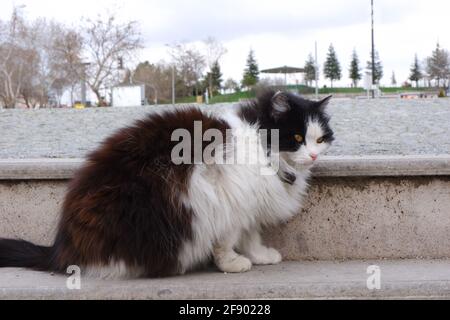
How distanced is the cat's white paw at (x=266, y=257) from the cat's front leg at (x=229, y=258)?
116 millimetres

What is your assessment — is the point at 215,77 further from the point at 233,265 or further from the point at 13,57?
the point at 233,265

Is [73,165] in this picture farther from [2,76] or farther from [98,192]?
[2,76]

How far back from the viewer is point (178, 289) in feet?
5.95

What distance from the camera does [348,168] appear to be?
222cm

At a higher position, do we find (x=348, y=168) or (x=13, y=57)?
(x=13, y=57)

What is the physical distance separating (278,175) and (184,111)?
1.45 ft

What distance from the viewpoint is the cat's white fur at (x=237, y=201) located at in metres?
1.91

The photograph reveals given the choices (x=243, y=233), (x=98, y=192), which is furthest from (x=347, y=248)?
(x=98, y=192)

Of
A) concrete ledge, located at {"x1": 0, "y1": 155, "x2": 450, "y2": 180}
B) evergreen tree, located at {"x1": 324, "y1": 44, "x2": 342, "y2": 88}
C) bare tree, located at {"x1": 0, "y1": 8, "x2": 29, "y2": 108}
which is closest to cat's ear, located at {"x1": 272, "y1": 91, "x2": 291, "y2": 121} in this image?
concrete ledge, located at {"x1": 0, "y1": 155, "x2": 450, "y2": 180}

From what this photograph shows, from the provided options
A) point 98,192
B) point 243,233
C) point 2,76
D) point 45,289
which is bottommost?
point 45,289

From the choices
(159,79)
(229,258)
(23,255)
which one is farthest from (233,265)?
(159,79)

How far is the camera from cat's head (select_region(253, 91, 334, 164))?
2033 millimetres

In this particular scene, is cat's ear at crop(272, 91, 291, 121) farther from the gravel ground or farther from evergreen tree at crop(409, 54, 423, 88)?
evergreen tree at crop(409, 54, 423, 88)

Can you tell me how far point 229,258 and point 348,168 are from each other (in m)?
0.62
